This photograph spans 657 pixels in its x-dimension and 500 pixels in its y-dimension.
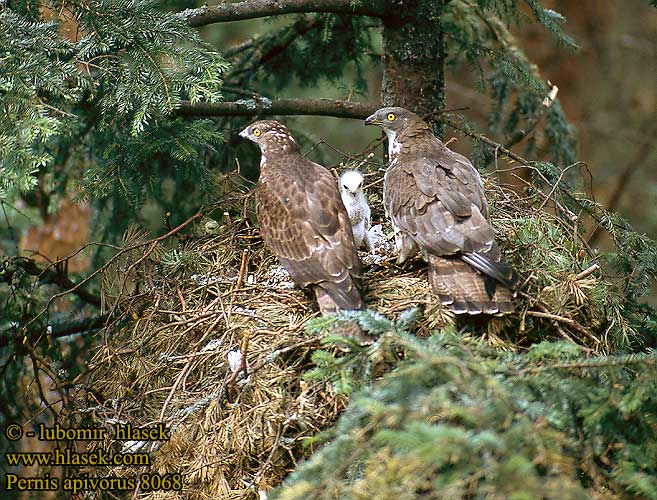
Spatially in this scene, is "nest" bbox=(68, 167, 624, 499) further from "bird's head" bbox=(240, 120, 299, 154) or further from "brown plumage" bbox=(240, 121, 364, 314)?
"bird's head" bbox=(240, 120, 299, 154)

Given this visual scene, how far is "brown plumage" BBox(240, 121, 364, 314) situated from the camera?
4277 mm

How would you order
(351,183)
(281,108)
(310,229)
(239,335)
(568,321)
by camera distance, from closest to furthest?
(568,321)
(239,335)
(310,229)
(351,183)
(281,108)

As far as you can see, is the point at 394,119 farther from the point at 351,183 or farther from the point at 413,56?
the point at 351,183

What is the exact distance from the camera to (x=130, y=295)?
4.77 m

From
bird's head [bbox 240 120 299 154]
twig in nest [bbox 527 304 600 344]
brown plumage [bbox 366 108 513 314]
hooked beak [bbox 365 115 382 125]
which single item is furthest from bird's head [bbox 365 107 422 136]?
twig in nest [bbox 527 304 600 344]

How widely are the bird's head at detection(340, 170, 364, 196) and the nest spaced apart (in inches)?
18.5

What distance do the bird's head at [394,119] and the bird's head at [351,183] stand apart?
669 mm

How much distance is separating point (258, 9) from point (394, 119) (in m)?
1.17

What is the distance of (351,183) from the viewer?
16.0 ft

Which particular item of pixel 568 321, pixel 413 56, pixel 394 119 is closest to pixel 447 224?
pixel 568 321

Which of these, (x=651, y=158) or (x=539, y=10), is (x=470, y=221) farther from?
(x=651, y=158)

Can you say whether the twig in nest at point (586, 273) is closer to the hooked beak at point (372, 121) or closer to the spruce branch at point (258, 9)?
the hooked beak at point (372, 121)

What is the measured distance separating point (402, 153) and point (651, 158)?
260 inches

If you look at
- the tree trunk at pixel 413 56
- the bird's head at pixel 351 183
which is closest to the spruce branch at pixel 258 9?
the tree trunk at pixel 413 56
